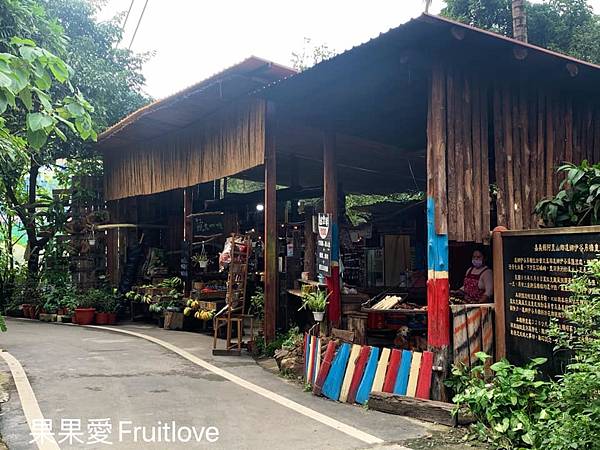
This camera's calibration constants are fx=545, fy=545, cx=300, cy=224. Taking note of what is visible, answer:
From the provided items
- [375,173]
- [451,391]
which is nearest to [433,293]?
[451,391]

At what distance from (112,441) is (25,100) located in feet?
10.5

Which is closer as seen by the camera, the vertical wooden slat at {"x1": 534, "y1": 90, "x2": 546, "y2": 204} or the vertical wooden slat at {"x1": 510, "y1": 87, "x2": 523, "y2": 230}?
the vertical wooden slat at {"x1": 510, "y1": 87, "x2": 523, "y2": 230}

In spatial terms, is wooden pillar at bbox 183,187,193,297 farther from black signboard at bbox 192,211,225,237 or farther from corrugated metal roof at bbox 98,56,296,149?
corrugated metal roof at bbox 98,56,296,149

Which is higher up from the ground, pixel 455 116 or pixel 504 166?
pixel 455 116

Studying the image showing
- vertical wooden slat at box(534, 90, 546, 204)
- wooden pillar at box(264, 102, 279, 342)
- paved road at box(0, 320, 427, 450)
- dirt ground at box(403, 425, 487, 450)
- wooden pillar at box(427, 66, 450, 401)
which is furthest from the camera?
wooden pillar at box(264, 102, 279, 342)

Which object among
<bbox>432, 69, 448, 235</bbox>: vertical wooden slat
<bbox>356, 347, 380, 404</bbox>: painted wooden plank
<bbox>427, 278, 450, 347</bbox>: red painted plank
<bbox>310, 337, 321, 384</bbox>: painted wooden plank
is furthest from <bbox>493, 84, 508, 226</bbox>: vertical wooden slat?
<bbox>310, 337, 321, 384</bbox>: painted wooden plank

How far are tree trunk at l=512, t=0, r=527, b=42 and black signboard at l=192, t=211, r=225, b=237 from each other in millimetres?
7667

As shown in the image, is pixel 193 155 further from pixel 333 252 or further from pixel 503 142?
pixel 503 142

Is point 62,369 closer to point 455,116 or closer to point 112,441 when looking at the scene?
point 112,441

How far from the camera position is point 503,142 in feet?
21.8

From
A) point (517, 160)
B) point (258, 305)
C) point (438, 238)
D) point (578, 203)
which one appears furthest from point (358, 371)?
point (258, 305)

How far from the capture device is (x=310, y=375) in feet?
22.8

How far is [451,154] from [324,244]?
2508 millimetres

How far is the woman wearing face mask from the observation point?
7.15 metres
